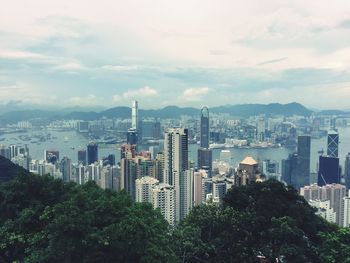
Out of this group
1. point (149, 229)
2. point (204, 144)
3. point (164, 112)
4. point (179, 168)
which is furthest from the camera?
point (164, 112)

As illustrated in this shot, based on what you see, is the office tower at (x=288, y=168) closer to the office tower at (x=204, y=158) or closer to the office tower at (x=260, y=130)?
the office tower at (x=204, y=158)

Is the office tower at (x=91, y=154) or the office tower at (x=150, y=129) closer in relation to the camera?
the office tower at (x=91, y=154)

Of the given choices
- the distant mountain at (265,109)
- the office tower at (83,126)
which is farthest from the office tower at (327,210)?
the distant mountain at (265,109)

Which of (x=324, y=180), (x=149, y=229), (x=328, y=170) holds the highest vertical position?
(x=149, y=229)

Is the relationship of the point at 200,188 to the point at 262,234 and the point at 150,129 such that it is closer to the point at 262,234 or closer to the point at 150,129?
the point at 262,234

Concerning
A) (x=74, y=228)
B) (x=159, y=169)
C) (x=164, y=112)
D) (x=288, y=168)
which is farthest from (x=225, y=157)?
(x=74, y=228)
